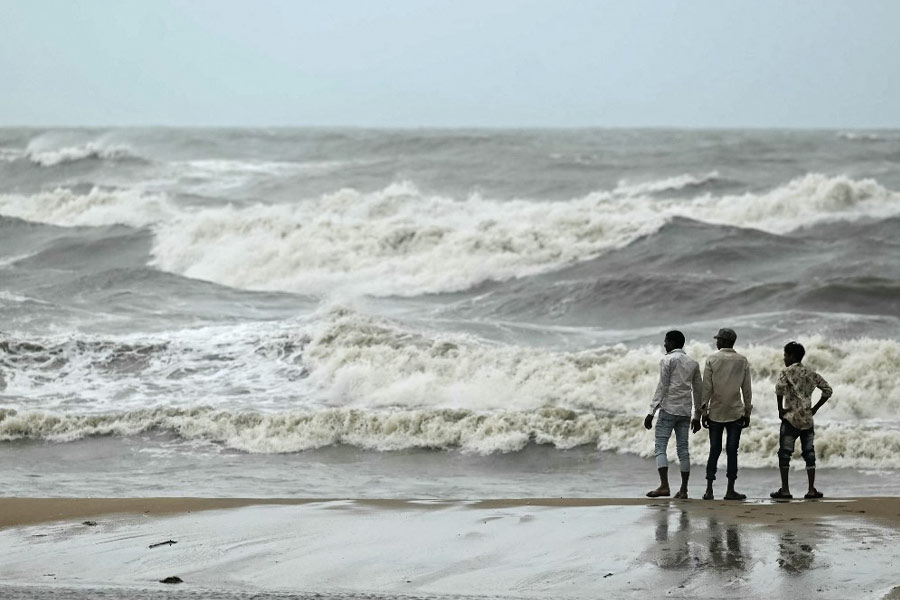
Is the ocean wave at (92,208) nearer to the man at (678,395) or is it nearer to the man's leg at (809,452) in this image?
the man at (678,395)

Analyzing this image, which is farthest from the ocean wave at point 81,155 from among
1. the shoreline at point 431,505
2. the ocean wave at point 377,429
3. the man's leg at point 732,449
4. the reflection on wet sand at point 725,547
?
the reflection on wet sand at point 725,547

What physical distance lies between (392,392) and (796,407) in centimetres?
592

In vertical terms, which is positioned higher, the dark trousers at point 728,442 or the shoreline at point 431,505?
the dark trousers at point 728,442

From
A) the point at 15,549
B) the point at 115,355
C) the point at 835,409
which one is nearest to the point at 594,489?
the point at 835,409

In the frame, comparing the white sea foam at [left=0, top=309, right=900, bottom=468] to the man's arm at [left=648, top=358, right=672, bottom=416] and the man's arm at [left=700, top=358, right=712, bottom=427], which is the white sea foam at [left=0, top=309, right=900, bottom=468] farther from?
the man's arm at [left=648, top=358, right=672, bottom=416]

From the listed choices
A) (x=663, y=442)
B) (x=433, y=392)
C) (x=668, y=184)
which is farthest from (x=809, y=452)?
(x=668, y=184)

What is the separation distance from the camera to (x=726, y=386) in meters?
8.62

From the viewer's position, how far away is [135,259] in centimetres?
2900

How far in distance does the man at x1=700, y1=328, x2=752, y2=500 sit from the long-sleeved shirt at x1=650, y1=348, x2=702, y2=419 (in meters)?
0.09

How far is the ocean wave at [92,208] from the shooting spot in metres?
35.1

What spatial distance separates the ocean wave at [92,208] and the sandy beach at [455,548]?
26.4 m

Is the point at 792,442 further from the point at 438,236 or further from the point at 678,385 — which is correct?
the point at 438,236

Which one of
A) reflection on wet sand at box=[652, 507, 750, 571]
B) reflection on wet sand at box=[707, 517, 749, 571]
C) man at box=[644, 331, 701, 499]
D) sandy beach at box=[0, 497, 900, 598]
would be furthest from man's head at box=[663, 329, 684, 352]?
reflection on wet sand at box=[707, 517, 749, 571]

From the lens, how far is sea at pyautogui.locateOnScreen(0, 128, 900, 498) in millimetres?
11375
